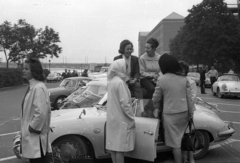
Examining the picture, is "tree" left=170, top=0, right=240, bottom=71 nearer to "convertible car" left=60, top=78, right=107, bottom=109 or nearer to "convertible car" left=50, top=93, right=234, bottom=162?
"convertible car" left=60, top=78, right=107, bottom=109

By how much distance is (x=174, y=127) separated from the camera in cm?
420

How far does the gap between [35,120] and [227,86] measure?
51.4 feet

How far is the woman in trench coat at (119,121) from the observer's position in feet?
12.8

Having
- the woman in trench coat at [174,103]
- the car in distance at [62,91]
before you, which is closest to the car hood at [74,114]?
the woman in trench coat at [174,103]

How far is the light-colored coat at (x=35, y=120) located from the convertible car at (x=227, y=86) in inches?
601

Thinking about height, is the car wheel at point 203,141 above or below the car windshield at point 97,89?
below

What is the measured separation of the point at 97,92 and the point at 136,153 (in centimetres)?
407

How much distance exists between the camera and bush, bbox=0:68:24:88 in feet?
102

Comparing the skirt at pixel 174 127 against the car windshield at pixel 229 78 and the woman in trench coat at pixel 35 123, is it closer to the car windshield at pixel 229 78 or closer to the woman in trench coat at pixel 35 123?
the woman in trench coat at pixel 35 123

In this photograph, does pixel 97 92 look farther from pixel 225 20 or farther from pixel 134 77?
pixel 225 20

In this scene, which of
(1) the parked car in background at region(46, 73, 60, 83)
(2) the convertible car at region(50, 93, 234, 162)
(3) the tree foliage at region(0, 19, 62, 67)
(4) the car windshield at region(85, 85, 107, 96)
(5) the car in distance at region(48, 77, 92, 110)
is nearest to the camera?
(2) the convertible car at region(50, 93, 234, 162)

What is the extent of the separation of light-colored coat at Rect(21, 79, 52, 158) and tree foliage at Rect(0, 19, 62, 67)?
34088 mm

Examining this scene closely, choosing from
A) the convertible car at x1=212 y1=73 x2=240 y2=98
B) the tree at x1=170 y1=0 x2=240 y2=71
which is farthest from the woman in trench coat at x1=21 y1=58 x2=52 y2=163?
the tree at x1=170 y1=0 x2=240 y2=71

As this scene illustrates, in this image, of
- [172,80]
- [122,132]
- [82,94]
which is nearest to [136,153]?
[122,132]
